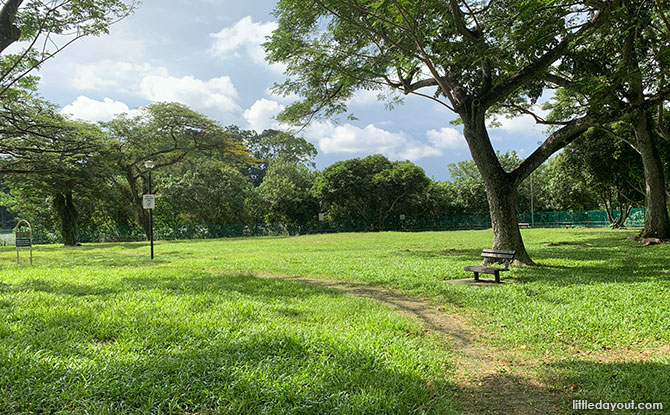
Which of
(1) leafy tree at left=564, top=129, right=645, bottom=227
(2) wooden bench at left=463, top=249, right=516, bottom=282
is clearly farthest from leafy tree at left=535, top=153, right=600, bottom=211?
(2) wooden bench at left=463, top=249, right=516, bottom=282

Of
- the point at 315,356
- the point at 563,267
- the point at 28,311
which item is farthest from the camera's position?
the point at 563,267

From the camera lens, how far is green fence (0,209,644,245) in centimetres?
3612

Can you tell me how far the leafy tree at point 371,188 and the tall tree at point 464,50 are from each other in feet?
88.6

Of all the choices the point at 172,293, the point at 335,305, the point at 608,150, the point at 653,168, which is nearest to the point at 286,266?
the point at 172,293

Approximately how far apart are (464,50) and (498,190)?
12.1ft

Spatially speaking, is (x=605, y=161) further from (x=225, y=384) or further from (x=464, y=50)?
(x=225, y=384)

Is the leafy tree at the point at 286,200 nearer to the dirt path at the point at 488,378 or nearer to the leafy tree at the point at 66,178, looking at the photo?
the leafy tree at the point at 66,178

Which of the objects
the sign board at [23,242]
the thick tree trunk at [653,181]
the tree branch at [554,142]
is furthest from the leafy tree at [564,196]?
the sign board at [23,242]

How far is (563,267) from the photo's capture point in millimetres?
10070

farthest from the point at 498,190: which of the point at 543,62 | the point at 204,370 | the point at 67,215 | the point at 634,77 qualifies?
the point at 67,215

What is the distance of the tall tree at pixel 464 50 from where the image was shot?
903 centimetres

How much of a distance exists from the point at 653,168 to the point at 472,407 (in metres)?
17.9

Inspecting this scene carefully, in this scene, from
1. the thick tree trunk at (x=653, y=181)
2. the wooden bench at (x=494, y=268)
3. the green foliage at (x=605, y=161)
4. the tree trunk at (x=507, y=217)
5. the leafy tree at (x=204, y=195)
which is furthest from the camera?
the leafy tree at (x=204, y=195)

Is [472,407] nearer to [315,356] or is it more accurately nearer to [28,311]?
[315,356]
